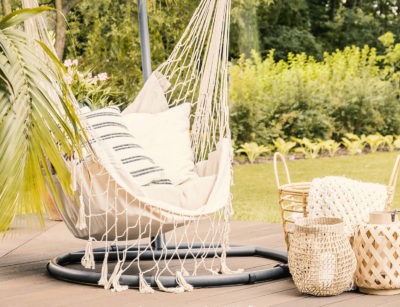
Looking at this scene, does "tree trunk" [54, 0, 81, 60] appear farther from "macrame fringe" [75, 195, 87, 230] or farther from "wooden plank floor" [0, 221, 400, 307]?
"macrame fringe" [75, 195, 87, 230]

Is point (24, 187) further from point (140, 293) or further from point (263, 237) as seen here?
point (263, 237)

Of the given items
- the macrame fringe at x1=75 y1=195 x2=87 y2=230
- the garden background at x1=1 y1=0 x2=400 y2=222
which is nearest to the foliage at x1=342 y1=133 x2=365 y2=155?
the garden background at x1=1 y1=0 x2=400 y2=222

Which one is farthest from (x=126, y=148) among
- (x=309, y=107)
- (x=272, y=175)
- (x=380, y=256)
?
(x=309, y=107)

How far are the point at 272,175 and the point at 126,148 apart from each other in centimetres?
366

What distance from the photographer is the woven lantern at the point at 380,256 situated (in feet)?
6.51

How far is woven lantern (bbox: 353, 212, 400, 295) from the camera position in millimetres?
1983

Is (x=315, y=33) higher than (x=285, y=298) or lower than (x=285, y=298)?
higher

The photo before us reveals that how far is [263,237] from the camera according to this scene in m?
3.16

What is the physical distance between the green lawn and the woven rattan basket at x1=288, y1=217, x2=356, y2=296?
185cm

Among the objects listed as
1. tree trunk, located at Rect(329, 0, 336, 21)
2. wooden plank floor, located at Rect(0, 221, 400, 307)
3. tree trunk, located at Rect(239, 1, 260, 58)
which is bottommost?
wooden plank floor, located at Rect(0, 221, 400, 307)

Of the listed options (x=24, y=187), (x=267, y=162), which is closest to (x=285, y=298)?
(x=24, y=187)

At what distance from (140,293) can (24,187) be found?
3.02 ft

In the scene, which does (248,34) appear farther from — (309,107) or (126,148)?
(126,148)

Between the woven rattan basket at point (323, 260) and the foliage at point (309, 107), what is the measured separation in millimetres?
4963
